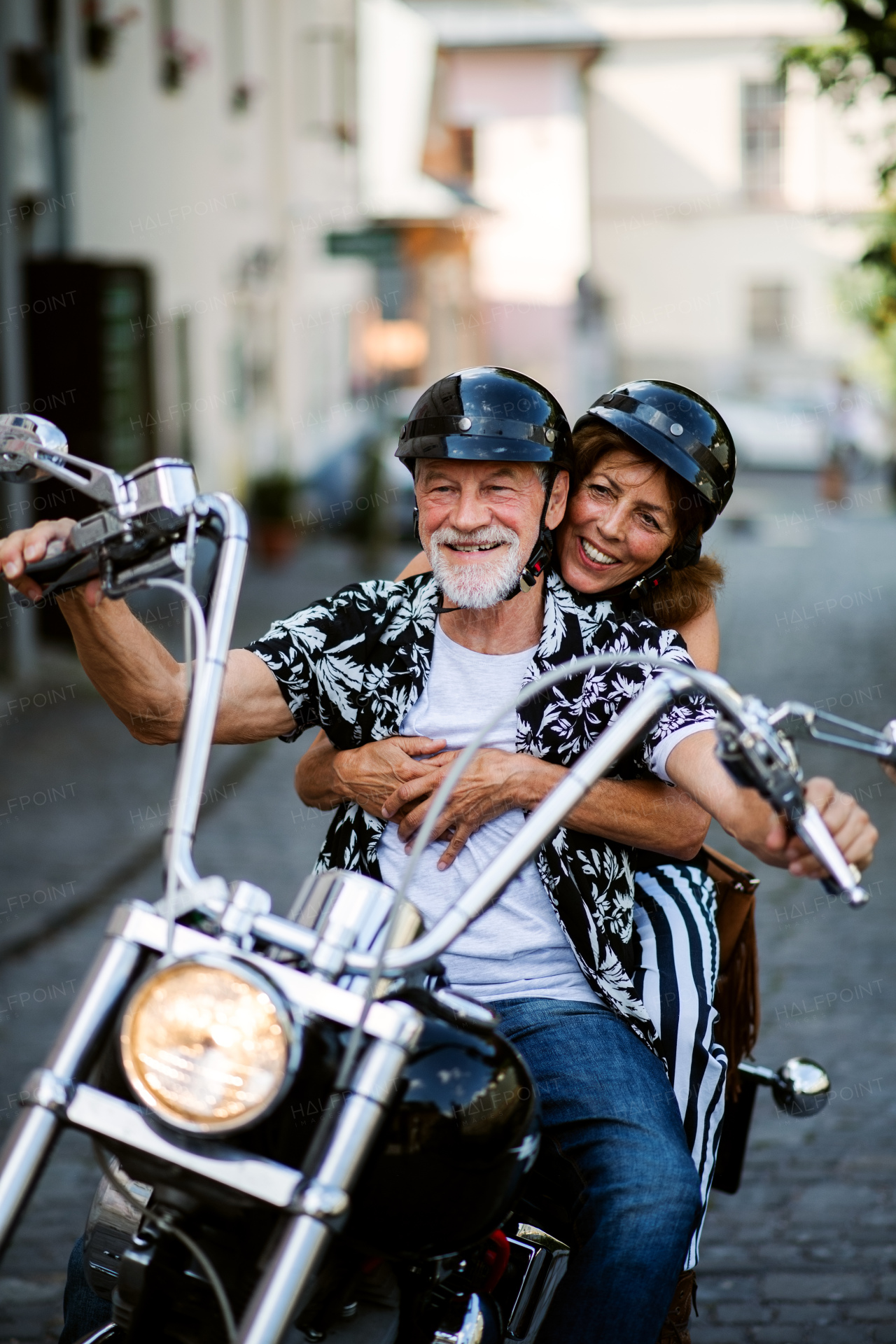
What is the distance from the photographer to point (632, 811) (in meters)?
2.66

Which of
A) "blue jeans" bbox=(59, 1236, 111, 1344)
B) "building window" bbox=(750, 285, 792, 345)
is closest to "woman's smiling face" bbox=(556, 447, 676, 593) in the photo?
"blue jeans" bbox=(59, 1236, 111, 1344)

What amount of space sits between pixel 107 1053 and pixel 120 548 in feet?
2.15

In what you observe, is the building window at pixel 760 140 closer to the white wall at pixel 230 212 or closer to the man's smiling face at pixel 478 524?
the white wall at pixel 230 212

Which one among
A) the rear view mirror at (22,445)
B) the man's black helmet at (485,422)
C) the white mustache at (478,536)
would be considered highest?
the man's black helmet at (485,422)

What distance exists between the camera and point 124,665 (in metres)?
2.56

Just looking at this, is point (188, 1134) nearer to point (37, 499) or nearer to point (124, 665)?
point (124, 665)

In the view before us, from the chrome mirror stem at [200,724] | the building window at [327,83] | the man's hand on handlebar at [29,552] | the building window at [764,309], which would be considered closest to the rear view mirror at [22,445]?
the man's hand on handlebar at [29,552]

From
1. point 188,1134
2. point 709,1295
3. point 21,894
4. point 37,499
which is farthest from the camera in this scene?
point 37,499

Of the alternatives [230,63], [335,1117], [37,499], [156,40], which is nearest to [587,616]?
[335,1117]

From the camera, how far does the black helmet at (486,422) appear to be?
256 centimetres

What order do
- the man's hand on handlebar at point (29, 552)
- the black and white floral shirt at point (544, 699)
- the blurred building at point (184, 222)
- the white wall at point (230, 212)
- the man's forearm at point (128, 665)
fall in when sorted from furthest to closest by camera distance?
the white wall at point (230, 212)
the blurred building at point (184, 222)
the black and white floral shirt at point (544, 699)
the man's forearm at point (128, 665)
the man's hand on handlebar at point (29, 552)

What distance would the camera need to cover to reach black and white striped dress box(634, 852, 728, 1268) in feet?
9.07

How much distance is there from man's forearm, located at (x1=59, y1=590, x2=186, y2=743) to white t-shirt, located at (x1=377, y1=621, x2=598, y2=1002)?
1.39 feet

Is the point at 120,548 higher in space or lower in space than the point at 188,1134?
higher
